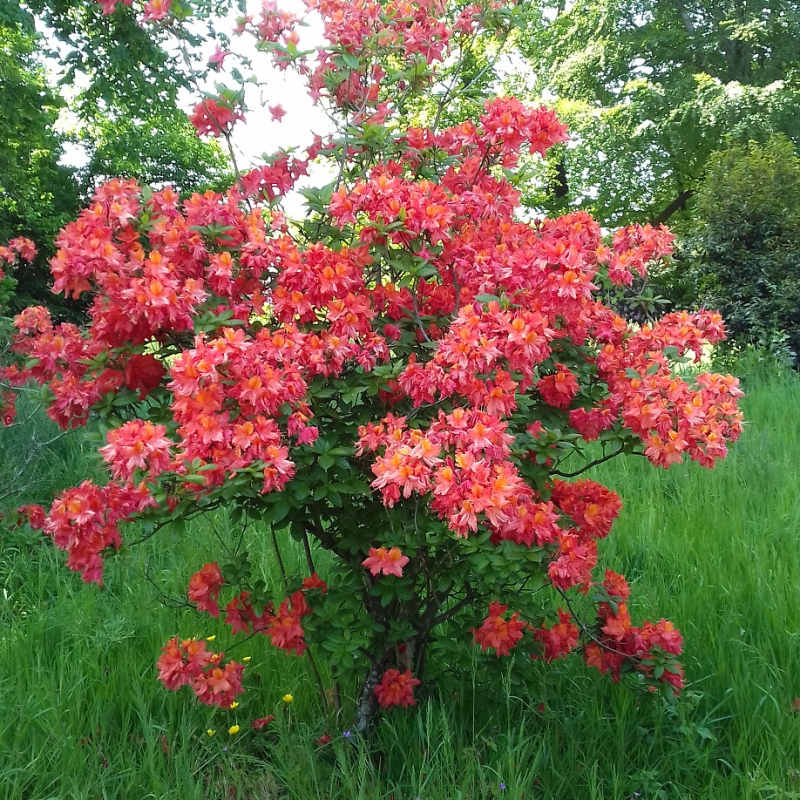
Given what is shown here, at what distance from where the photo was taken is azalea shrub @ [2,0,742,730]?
1.46 m

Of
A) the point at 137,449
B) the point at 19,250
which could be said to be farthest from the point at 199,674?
the point at 19,250

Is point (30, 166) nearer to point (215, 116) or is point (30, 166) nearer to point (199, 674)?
point (215, 116)

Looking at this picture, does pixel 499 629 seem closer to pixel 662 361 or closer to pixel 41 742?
pixel 662 361

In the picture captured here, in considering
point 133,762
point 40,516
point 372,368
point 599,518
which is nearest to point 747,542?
point 599,518

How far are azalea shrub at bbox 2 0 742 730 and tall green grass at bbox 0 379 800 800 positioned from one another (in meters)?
0.14

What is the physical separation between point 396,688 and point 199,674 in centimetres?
54

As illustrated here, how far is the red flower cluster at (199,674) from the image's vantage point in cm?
197

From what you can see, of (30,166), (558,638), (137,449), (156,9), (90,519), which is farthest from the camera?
(30,166)

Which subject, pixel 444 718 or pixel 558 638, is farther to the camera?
pixel 558 638

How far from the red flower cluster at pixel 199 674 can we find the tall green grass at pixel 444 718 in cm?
16

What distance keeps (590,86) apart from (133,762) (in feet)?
49.6

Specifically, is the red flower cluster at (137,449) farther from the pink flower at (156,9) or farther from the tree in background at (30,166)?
the tree in background at (30,166)

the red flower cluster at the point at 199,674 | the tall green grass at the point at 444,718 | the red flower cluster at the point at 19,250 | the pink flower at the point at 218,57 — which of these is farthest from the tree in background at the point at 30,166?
the red flower cluster at the point at 199,674

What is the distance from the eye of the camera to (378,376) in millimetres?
1696
